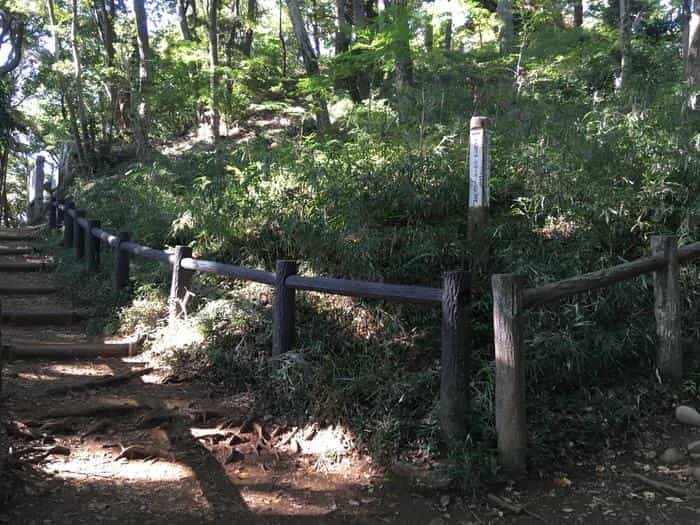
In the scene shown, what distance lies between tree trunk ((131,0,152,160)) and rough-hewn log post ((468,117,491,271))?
11531 mm

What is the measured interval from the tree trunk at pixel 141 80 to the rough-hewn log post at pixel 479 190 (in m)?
11.5

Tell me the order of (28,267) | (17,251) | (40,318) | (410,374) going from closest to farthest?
(410,374)
(40,318)
(28,267)
(17,251)

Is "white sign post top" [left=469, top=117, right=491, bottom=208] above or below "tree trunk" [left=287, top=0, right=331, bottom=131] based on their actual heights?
below

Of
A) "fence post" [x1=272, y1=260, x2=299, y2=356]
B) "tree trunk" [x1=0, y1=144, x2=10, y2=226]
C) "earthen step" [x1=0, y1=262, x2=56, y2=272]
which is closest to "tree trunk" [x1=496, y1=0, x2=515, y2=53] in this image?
"fence post" [x1=272, y1=260, x2=299, y2=356]

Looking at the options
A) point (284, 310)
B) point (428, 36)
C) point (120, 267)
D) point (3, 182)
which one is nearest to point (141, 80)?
point (428, 36)

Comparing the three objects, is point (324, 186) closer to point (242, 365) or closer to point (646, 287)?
point (242, 365)

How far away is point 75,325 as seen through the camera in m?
7.09

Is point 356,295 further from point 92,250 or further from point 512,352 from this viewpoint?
point 92,250

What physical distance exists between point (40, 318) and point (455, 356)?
5.64 meters

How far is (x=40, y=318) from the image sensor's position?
691 cm

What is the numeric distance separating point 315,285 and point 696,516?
9.19 feet

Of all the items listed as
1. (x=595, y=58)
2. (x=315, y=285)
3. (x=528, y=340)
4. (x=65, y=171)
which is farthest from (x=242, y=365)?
(x=65, y=171)

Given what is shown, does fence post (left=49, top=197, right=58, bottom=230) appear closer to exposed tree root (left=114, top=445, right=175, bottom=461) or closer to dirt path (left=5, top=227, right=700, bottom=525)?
dirt path (left=5, top=227, right=700, bottom=525)

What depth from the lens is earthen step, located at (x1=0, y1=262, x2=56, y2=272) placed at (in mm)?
9602
